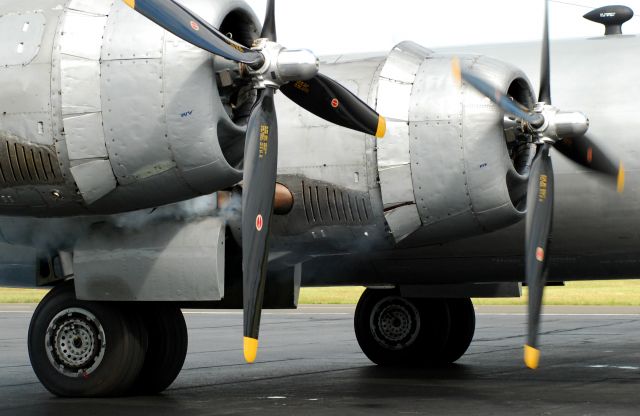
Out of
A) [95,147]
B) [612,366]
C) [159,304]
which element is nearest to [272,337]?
[612,366]

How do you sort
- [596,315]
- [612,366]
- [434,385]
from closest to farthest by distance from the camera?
[434,385] → [612,366] → [596,315]

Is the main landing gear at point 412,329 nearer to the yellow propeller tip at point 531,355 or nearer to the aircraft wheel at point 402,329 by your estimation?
the aircraft wheel at point 402,329

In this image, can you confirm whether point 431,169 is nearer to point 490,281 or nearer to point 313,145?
point 313,145

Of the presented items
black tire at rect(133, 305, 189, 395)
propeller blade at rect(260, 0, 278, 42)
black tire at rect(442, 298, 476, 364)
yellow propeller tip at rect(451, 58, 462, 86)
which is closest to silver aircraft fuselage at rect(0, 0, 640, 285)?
yellow propeller tip at rect(451, 58, 462, 86)

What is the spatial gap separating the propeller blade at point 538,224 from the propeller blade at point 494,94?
395mm

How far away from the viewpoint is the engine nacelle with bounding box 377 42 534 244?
550 inches

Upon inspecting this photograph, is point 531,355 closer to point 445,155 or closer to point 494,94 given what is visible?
point 445,155

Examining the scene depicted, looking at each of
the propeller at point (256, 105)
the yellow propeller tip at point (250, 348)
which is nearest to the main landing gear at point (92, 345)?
the propeller at point (256, 105)

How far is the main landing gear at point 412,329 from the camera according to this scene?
1894cm

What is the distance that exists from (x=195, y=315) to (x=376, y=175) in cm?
2503

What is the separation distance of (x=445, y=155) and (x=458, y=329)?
19.3 ft

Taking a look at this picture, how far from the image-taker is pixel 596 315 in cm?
3503

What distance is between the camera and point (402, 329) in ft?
62.7

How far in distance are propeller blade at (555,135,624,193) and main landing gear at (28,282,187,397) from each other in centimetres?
555
